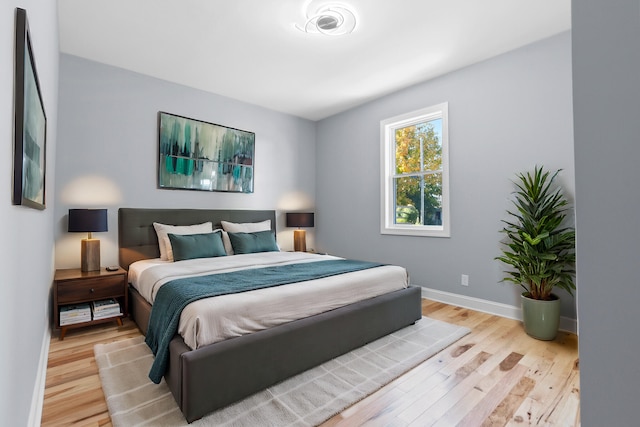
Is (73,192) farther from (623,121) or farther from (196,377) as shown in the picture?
(623,121)

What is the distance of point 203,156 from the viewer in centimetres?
407

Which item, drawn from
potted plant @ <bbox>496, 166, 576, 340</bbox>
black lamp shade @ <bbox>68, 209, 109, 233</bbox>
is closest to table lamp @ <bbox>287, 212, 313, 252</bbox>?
black lamp shade @ <bbox>68, 209, 109, 233</bbox>

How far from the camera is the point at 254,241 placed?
3879mm

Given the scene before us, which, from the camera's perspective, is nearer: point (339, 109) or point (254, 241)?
point (254, 241)

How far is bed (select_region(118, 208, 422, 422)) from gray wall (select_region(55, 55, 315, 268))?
1.05 meters

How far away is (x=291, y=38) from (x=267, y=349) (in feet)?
8.92

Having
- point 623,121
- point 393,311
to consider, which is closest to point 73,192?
point 393,311

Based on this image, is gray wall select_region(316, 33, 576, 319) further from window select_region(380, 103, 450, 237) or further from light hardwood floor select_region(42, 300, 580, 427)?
light hardwood floor select_region(42, 300, 580, 427)

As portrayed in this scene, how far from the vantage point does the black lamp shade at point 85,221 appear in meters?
2.85

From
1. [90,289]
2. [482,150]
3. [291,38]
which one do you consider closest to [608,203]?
[291,38]

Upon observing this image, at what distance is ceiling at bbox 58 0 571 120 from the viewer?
249 centimetres

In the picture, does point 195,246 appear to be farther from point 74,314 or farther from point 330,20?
point 330,20

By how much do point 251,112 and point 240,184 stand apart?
1.12 meters

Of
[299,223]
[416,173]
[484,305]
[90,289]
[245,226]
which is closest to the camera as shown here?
[90,289]
